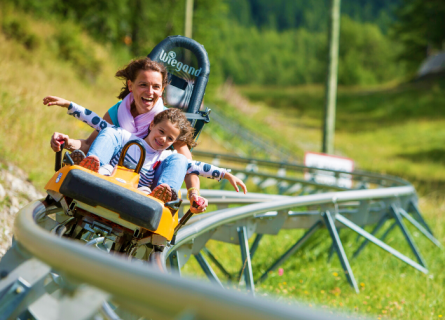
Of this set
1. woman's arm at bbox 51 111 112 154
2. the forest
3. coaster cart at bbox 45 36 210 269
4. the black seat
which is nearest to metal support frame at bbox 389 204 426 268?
coaster cart at bbox 45 36 210 269

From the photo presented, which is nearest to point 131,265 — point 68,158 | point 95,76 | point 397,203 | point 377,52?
point 68,158

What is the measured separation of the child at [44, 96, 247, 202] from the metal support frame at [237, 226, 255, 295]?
91 cm

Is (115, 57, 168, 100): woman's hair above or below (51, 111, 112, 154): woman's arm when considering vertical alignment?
above

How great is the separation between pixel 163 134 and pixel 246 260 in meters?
1.40

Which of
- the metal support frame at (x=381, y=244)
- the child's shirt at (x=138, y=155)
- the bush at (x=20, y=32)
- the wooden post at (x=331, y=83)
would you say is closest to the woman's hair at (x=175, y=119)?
the child's shirt at (x=138, y=155)

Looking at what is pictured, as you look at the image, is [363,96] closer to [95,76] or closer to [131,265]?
[95,76]

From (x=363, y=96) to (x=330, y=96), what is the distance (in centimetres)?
4143

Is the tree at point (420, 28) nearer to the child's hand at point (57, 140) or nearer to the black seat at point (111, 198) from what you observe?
the child's hand at point (57, 140)

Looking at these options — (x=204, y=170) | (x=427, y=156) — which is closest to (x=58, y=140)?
(x=204, y=170)

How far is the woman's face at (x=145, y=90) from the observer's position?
3.67 metres

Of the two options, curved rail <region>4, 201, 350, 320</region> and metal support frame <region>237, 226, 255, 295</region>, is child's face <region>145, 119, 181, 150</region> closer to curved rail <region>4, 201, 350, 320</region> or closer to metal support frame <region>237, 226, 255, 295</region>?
metal support frame <region>237, 226, 255, 295</region>

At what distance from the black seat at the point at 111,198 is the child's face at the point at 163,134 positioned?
733mm

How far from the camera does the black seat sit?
261 cm

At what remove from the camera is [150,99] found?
145 inches
